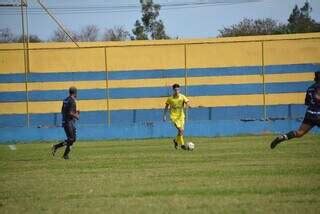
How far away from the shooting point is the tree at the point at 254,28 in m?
76.4

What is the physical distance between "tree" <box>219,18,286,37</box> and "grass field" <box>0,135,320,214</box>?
57.5m

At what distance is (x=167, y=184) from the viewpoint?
1267cm

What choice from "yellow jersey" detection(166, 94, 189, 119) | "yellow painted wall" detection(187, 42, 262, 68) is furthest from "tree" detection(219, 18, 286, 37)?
"yellow jersey" detection(166, 94, 189, 119)

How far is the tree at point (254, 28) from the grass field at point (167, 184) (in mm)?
57521

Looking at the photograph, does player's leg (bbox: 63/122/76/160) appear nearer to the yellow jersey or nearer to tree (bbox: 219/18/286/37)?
the yellow jersey

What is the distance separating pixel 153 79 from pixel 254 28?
113ft

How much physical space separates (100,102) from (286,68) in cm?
1066

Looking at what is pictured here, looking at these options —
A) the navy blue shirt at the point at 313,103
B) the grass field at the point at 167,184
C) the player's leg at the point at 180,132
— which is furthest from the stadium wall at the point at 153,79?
the navy blue shirt at the point at 313,103

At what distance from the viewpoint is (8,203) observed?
10945 mm

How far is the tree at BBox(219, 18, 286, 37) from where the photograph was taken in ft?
251

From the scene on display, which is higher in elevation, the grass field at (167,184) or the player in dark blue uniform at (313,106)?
the player in dark blue uniform at (313,106)

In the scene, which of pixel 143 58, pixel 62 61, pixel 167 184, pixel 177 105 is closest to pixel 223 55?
pixel 143 58

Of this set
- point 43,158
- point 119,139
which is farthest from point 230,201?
point 119,139

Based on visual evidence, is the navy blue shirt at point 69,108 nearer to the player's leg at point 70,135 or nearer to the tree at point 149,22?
the player's leg at point 70,135
